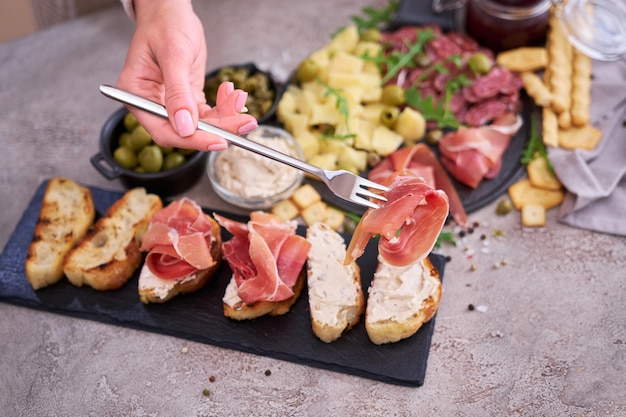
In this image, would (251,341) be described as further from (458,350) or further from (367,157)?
(367,157)

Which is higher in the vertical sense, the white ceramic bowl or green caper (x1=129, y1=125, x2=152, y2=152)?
green caper (x1=129, y1=125, x2=152, y2=152)

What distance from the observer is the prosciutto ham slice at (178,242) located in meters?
2.68

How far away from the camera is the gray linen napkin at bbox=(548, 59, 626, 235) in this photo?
3055 mm

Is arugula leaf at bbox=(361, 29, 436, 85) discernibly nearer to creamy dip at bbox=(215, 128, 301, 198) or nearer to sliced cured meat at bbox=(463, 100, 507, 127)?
sliced cured meat at bbox=(463, 100, 507, 127)

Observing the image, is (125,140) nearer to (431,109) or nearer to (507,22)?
(431,109)

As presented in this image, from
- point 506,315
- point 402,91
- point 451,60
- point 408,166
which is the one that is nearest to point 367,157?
point 408,166

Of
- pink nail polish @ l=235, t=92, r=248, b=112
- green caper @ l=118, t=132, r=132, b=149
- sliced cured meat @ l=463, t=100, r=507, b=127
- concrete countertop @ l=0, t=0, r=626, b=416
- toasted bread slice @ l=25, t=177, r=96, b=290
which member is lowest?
concrete countertop @ l=0, t=0, r=626, b=416

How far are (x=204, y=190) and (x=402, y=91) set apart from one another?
1183mm

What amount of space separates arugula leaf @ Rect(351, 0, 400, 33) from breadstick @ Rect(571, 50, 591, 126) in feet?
3.74

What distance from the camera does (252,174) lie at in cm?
307

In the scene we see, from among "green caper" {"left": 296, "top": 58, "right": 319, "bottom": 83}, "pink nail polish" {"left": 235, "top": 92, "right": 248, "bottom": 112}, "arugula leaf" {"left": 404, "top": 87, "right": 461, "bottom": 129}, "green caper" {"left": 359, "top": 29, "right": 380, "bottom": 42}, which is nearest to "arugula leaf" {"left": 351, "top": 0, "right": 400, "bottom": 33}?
"green caper" {"left": 359, "top": 29, "right": 380, "bottom": 42}

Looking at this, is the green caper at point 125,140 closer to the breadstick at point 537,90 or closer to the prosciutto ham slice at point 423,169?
the prosciutto ham slice at point 423,169

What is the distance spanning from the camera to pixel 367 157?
3.31 meters

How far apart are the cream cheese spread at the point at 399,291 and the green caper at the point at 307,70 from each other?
135cm
